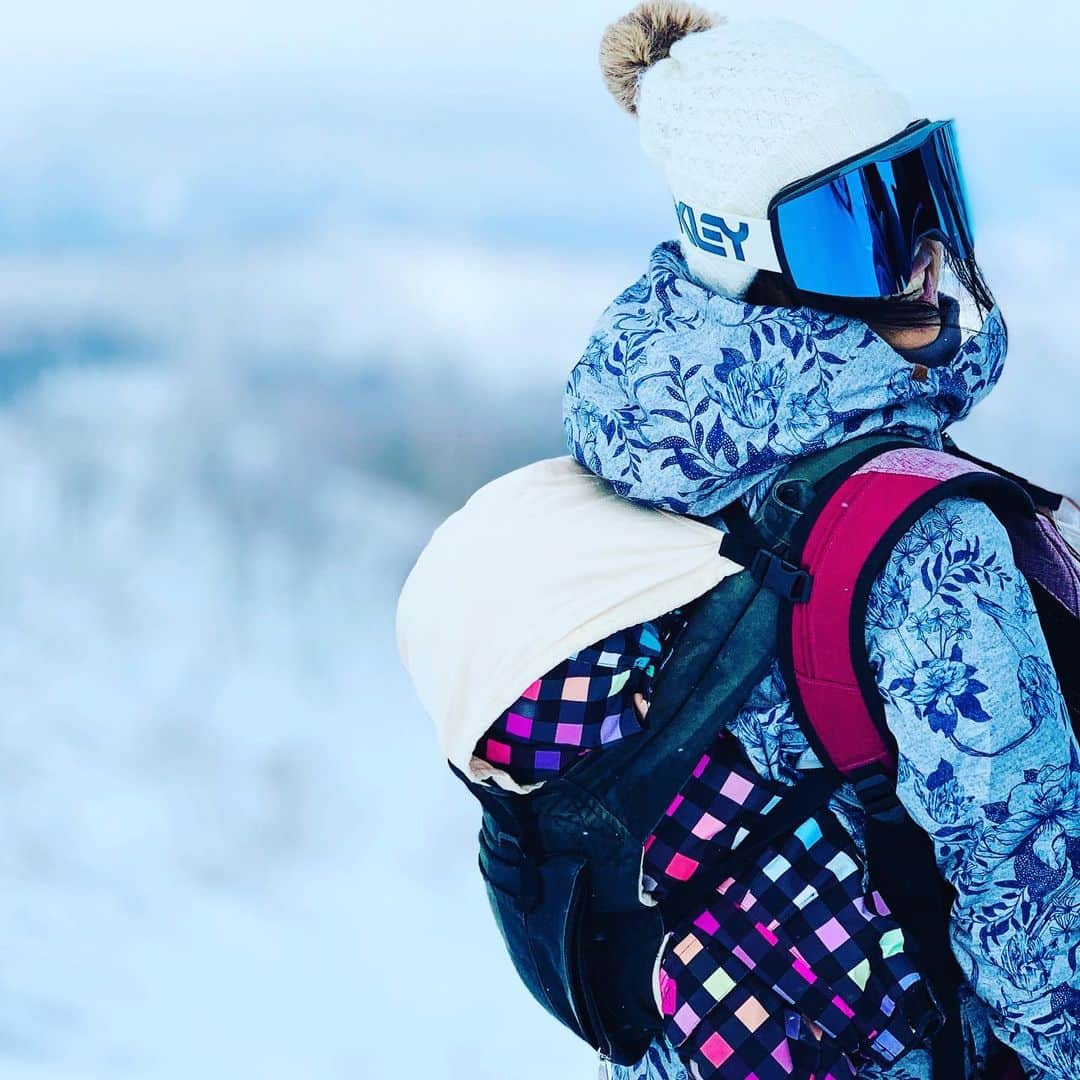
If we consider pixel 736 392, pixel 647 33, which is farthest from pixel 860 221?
pixel 647 33

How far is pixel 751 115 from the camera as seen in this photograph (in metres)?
0.80

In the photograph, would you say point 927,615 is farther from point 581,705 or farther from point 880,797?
point 581,705

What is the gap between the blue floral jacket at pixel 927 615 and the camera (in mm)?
719

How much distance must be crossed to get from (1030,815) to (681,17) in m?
0.61

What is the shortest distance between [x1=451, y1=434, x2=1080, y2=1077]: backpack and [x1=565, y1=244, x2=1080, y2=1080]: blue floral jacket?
19 mm

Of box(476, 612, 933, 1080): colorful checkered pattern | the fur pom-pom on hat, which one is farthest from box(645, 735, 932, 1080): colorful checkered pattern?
the fur pom-pom on hat

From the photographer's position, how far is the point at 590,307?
3064mm

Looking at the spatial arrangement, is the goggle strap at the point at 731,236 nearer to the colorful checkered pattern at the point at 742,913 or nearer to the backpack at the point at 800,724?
the backpack at the point at 800,724

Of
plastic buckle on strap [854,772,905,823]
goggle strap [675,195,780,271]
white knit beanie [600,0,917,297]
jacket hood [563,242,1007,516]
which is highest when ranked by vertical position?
white knit beanie [600,0,917,297]

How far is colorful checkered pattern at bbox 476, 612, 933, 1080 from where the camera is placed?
0.81m

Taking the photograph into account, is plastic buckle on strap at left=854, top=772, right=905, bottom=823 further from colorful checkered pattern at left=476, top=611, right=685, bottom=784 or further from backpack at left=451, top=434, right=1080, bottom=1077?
colorful checkered pattern at left=476, top=611, right=685, bottom=784

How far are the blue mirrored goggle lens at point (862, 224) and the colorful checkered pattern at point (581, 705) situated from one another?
0.24 m

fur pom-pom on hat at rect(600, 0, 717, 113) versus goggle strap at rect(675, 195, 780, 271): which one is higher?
fur pom-pom on hat at rect(600, 0, 717, 113)

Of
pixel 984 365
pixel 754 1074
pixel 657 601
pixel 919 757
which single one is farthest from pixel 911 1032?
pixel 984 365
